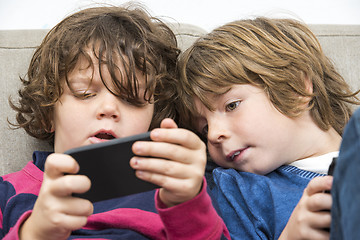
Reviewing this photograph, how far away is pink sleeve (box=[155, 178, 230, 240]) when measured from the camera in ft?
2.42

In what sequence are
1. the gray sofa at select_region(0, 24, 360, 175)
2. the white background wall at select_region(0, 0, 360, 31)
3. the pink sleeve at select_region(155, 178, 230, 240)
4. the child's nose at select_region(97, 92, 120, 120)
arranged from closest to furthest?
the pink sleeve at select_region(155, 178, 230, 240)
the child's nose at select_region(97, 92, 120, 120)
the gray sofa at select_region(0, 24, 360, 175)
the white background wall at select_region(0, 0, 360, 31)

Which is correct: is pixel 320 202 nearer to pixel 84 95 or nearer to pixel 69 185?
pixel 69 185

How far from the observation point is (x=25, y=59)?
4.18 ft

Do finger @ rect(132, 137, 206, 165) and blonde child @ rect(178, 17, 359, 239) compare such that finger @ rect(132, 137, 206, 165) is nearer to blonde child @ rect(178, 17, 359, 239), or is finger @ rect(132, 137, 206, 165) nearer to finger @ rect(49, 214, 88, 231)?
finger @ rect(49, 214, 88, 231)

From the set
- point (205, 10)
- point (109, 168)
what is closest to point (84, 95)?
point (109, 168)

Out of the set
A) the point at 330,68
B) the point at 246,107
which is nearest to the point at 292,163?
the point at 246,107

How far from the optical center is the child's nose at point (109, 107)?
931 mm

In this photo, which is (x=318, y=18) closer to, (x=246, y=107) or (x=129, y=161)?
(x=246, y=107)

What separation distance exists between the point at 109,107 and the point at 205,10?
929mm

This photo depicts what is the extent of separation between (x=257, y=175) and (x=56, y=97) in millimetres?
585

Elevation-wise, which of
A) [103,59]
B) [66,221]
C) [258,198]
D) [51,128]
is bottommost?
[258,198]

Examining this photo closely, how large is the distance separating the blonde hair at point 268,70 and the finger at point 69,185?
551 mm

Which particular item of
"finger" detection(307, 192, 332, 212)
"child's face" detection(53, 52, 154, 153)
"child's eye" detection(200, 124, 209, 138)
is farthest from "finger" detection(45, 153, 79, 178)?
"child's eye" detection(200, 124, 209, 138)

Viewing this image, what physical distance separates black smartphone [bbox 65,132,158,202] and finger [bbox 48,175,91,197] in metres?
0.02
